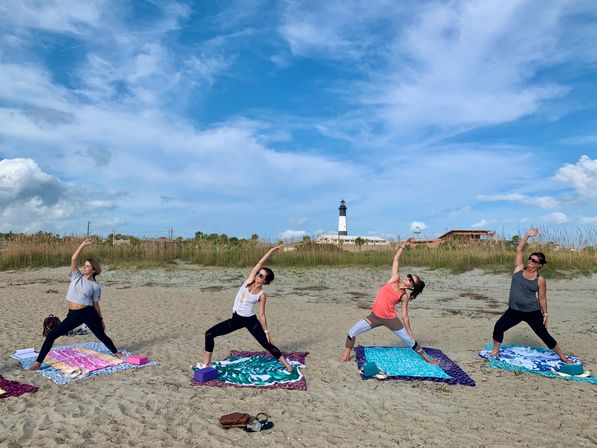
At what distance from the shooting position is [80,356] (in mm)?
7336

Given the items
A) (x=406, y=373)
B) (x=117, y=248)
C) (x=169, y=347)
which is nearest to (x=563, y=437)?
(x=406, y=373)

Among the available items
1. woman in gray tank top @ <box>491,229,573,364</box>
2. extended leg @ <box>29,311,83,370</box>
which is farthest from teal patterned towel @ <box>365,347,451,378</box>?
extended leg @ <box>29,311,83,370</box>

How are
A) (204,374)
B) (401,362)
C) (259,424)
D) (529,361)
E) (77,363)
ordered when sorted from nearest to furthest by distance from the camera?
(259,424)
(204,374)
(77,363)
(401,362)
(529,361)

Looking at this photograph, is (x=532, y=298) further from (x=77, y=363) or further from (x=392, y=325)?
(x=77, y=363)

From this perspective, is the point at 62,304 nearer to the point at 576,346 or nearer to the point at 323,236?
the point at 576,346

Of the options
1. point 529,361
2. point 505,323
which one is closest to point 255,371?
point 505,323

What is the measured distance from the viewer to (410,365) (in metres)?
7.30

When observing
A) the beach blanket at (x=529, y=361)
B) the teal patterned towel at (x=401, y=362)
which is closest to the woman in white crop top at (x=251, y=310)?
the teal patterned towel at (x=401, y=362)

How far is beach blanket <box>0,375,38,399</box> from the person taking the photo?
552 centimetres

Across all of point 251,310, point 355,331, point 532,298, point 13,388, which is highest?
point 532,298

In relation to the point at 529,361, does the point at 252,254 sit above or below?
above

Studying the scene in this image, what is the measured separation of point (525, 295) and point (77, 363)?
6662mm

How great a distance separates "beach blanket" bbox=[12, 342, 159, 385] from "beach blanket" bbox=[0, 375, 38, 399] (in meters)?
0.36

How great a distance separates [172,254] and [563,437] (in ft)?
73.0
